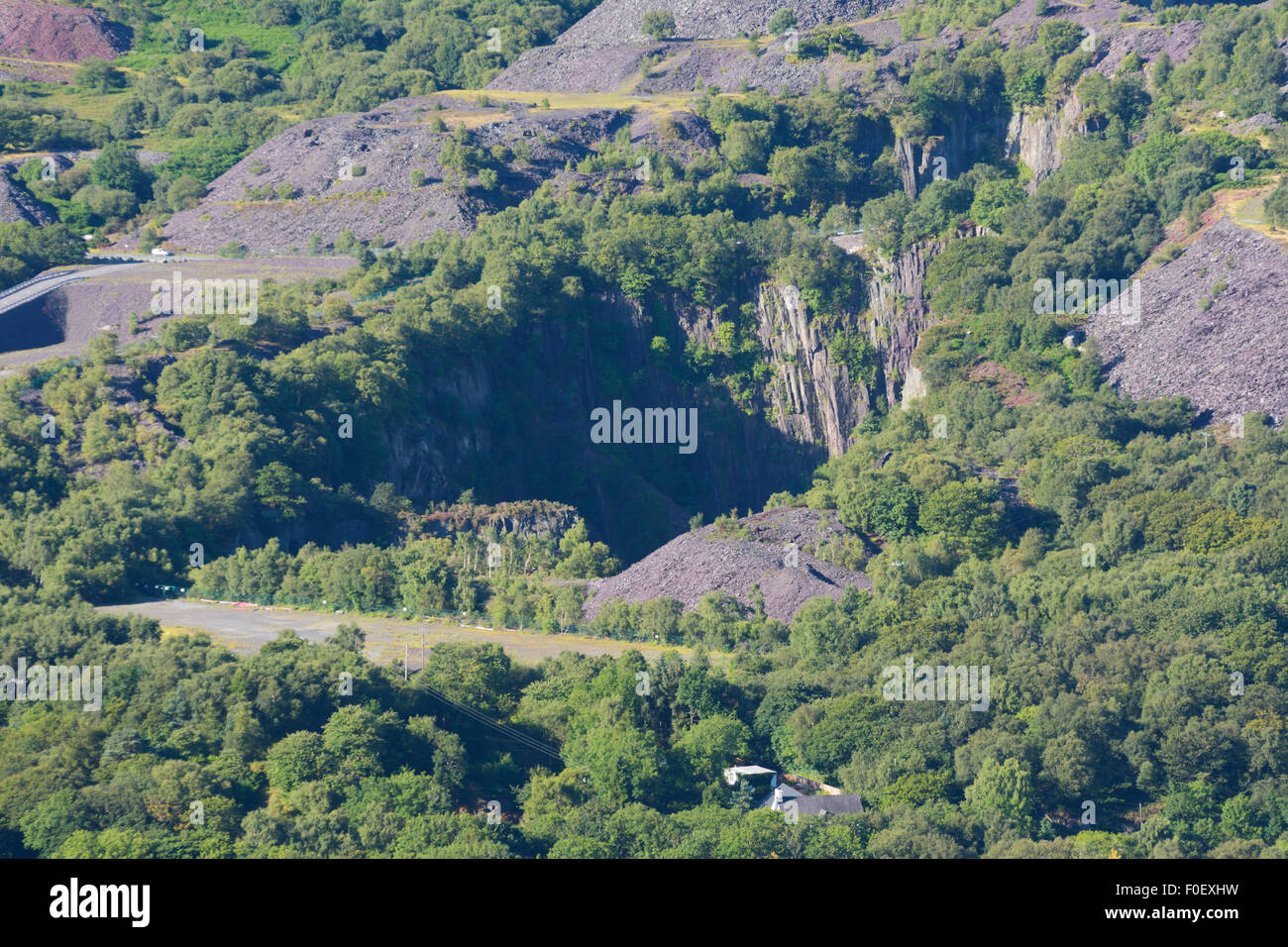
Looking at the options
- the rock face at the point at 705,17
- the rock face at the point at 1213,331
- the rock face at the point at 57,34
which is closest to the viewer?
the rock face at the point at 1213,331

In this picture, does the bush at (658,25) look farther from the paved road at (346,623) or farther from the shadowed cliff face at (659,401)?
the paved road at (346,623)

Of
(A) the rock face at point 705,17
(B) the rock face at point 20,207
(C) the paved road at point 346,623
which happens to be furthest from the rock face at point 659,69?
(C) the paved road at point 346,623

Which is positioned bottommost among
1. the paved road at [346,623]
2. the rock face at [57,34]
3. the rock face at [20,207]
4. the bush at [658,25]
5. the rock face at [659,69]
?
the paved road at [346,623]

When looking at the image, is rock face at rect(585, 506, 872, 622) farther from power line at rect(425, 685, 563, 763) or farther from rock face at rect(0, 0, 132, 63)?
rock face at rect(0, 0, 132, 63)

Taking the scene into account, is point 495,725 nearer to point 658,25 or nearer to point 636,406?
point 636,406

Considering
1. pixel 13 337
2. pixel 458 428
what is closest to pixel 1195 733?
pixel 458 428

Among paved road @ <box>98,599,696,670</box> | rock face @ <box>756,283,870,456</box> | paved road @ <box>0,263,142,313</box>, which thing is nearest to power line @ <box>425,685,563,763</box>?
paved road @ <box>98,599,696,670</box>

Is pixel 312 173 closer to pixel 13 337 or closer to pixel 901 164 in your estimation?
pixel 13 337

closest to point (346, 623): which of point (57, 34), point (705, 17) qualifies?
point (705, 17)
